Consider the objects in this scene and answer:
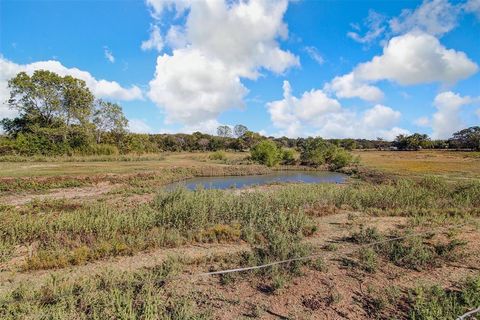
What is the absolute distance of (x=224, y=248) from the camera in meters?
8.54

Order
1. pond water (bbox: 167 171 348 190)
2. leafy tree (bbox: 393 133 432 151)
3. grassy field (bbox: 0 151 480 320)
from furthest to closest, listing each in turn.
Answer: leafy tree (bbox: 393 133 432 151)
pond water (bbox: 167 171 348 190)
grassy field (bbox: 0 151 480 320)

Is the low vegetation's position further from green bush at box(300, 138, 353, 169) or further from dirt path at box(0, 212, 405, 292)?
green bush at box(300, 138, 353, 169)

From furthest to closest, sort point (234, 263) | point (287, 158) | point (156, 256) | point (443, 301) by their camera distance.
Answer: point (287, 158) < point (156, 256) < point (234, 263) < point (443, 301)

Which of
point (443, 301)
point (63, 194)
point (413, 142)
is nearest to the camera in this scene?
point (443, 301)

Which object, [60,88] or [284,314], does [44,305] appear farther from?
[60,88]

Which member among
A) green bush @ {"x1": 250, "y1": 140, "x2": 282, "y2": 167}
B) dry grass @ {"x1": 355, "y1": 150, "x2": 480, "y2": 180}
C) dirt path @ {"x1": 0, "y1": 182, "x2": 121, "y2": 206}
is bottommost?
dirt path @ {"x1": 0, "y1": 182, "x2": 121, "y2": 206}

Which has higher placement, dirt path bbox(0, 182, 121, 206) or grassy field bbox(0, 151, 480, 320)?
grassy field bbox(0, 151, 480, 320)

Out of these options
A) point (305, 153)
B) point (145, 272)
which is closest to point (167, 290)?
point (145, 272)

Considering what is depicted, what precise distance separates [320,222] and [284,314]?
6.75 m

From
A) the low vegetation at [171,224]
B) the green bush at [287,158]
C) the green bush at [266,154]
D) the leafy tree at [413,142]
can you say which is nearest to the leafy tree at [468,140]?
the leafy tree at [413,142]

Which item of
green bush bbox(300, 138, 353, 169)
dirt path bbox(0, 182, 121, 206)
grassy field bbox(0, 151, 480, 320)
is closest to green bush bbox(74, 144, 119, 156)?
dirt path bbox(0, 182, 121, 206)

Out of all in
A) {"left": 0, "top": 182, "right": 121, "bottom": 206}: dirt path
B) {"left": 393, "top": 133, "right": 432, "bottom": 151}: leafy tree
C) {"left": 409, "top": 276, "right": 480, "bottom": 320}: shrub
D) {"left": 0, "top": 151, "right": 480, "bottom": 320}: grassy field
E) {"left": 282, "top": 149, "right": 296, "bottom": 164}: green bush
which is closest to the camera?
{"left": 409, "top": 276, "right": 480, "bottom": 320}: shrub

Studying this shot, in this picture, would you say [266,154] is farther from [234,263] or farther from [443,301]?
[443,301]

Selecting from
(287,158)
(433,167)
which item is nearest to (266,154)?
(287,158)
